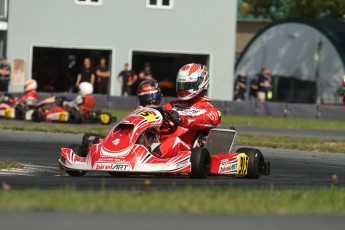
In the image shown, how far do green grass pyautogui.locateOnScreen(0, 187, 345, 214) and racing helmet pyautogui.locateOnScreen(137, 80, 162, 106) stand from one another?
4374mm

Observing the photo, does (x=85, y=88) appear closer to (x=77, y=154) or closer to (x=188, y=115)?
(x=188, y=115)

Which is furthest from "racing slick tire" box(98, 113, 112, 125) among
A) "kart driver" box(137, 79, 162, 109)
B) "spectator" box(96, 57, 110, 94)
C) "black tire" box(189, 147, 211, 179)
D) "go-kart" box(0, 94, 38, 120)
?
"black tire" box(189, 147, 211, 179)

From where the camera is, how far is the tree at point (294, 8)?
56719 mm

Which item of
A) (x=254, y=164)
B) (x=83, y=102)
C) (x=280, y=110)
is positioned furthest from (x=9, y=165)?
(x=280, y=110)

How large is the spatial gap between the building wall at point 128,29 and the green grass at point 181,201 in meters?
28.3

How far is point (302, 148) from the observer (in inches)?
787

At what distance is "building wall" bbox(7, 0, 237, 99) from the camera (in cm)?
3769

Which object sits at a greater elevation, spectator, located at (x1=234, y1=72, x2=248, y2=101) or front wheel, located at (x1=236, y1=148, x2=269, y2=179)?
spectator, located at (x1=234, y1=72, x2=248, y2=101)

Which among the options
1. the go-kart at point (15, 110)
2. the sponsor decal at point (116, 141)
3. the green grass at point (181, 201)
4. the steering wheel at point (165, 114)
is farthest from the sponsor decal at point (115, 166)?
the go-kart at point (15, 110)

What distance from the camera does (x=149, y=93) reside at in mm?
14148

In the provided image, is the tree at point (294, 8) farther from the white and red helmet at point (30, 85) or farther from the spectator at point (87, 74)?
the white and red helmet at point (30, 85)

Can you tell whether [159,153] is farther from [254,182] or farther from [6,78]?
[6,78]

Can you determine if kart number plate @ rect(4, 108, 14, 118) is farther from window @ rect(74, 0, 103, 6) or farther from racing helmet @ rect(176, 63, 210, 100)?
racing helmet @ rect(176, 63, 210, 100)

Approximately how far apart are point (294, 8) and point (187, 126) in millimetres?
44509
